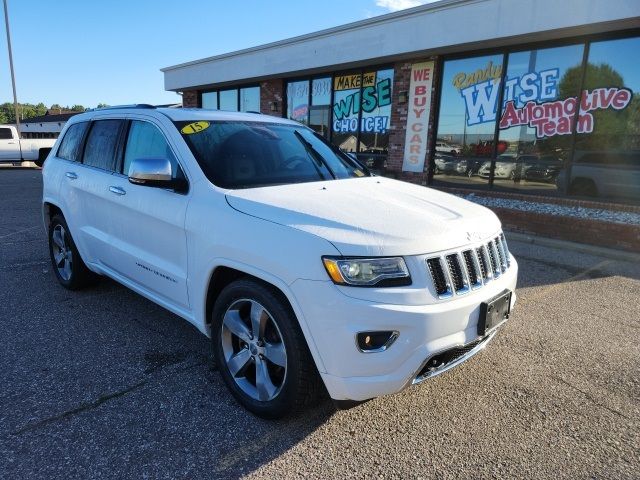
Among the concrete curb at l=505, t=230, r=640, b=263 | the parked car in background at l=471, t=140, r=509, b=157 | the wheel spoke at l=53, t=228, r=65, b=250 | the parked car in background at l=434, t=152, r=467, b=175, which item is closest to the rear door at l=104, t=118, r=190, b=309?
the wheel spoke at l=53, t=228, r=65, b=250

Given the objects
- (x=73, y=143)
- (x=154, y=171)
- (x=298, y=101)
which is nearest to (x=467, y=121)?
(x=298, y=101)

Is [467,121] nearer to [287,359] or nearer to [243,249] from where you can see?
[243,249]

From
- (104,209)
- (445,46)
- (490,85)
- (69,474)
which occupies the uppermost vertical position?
(445,46)

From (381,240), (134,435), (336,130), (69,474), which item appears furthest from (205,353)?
(336,130)

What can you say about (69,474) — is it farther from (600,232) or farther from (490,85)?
(490,85)

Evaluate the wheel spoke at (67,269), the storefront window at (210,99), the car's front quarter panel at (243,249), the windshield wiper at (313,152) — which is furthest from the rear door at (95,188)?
the storefront window at (210,99)

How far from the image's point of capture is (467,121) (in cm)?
1036

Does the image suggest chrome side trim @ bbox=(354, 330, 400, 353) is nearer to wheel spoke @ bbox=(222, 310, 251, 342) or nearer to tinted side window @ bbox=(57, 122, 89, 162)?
wheel spoke @ bbox=(222, 310, 251, 342)

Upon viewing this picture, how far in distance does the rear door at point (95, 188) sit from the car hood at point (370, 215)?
1.66 meters

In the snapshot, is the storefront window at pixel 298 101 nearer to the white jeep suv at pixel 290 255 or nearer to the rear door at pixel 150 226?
the white jeep suv at pixel 290 255

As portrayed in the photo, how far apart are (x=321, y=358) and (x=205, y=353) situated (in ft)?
5.00

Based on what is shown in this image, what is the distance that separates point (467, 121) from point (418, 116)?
1.19 m

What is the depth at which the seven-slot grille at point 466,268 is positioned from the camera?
Answer: 2.42 meters

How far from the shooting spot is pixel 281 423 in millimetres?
2697
